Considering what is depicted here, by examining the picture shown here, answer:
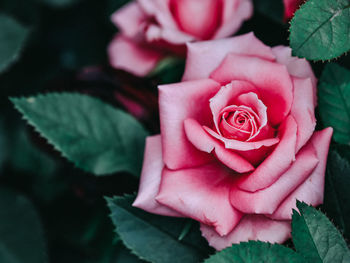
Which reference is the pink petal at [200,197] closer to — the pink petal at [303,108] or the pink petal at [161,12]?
the pink petal at [303,108]

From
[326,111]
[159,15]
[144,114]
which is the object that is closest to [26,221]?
[144,114]

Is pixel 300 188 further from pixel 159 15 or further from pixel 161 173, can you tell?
pixel 159 15

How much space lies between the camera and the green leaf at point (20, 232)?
2.22 feet

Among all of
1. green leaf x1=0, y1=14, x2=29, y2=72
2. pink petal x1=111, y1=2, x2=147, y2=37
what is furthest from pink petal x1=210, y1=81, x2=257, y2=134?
green leaf x1=0, y1=14, x2=29, y2=72

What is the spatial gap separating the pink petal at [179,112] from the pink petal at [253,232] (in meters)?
0.08

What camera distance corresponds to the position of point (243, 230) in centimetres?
42

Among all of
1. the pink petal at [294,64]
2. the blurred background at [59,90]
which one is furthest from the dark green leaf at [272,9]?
the pink petal at [294,64]

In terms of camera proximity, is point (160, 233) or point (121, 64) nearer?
point (160, 233)

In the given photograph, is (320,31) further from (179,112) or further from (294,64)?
(179,112)

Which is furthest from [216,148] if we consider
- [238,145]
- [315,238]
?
[315,238]

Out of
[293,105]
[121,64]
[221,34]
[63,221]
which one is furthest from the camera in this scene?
[63,221]

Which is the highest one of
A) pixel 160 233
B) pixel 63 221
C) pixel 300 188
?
pixel 300 188

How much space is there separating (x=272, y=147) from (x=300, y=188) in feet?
0.16

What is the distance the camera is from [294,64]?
43 centimetres
